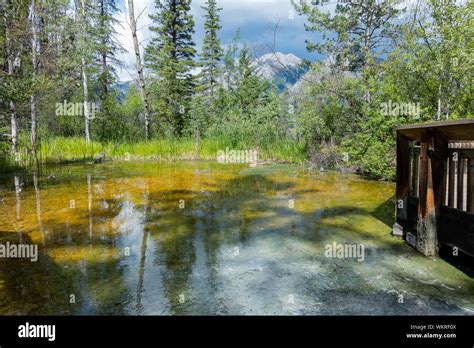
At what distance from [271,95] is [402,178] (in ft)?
37.5

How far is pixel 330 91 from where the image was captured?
10.7 meters

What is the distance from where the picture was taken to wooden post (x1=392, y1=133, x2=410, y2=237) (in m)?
4.48

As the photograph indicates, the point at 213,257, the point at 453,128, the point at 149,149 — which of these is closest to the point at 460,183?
the point at 453,128

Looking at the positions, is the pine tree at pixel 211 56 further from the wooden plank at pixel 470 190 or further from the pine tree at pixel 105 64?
the wooden plank at pixel 470 190

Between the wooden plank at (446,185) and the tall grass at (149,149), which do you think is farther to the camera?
the tall grass at (149,149)

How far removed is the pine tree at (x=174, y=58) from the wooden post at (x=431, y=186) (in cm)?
1813

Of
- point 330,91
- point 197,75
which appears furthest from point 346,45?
point 197,75

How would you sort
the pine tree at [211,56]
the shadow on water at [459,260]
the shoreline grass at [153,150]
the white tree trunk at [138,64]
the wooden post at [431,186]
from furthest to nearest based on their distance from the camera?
the pine tree at [211,56] < the white tree trunk at [138,64] < the shoreline grass at [153,150] < the wooden post at [431,186] < the shadow on water at [459,260]

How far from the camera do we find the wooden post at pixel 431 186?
363 centimetres

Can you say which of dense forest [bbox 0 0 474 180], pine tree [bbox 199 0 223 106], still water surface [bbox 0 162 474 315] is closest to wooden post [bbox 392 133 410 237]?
still water surface [bbox 0 162 474 315]

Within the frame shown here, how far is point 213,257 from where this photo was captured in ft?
12.4

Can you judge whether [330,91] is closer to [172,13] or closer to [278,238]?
[278,238]

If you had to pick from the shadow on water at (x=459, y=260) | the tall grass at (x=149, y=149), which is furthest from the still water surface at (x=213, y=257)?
the tall grass at (x=149, y=149)
